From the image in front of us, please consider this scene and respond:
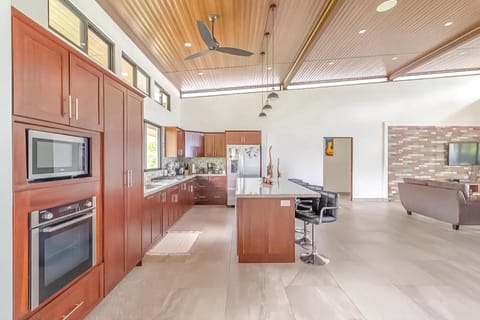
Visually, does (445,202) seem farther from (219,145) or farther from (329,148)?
(219,145)

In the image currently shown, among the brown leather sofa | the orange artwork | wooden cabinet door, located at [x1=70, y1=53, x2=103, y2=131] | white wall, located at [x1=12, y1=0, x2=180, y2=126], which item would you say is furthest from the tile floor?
the orange artwork

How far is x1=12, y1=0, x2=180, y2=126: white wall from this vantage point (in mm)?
2419

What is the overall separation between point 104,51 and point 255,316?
385cm

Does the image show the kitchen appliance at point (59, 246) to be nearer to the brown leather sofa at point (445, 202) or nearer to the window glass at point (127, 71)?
the window glass at point (127, 71)

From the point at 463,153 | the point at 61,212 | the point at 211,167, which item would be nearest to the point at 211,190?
the point at 211,167

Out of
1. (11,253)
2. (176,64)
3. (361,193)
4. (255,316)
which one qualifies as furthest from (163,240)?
(361,193)

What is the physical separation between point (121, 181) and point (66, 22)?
6.43 ft

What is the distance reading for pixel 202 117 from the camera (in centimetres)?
780

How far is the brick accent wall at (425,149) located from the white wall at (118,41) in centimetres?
661

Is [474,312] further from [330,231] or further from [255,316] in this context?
[330,231]

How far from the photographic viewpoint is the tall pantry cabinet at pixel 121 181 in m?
2.41

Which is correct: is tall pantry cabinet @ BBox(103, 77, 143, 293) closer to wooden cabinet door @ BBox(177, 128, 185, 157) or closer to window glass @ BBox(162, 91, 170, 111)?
wooden cabinet door @ BBox(177, 128, 185, 157)

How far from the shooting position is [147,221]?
3.47m

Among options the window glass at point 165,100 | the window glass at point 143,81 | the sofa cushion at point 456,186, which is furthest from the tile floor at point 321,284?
the window glass at point 165,100
